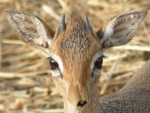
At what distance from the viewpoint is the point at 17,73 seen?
1053 cm

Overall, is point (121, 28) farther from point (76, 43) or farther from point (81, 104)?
point (81, 104)

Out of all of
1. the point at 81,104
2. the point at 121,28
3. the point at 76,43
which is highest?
the point at 76,43

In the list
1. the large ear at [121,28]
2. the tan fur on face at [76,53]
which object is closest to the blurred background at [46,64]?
the large ear at [121,28]

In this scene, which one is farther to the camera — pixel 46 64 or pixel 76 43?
pixel 46 64

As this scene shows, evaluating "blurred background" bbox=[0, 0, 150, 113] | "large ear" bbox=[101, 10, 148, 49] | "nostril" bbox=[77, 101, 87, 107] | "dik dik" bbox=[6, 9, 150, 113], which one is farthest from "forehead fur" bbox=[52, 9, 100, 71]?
"blurred background" bbox=[0, 0, 150, 113]

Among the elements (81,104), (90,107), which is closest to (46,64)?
(90,107)

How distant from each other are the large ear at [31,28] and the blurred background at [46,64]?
1865 mm

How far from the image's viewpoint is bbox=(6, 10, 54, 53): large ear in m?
6.95

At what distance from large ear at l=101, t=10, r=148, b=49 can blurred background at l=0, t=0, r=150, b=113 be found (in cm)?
203

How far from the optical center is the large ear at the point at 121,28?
698 centimetres

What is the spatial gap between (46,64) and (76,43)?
168 inches

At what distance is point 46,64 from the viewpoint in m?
10.7

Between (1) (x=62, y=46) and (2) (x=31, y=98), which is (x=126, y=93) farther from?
(2) (x=31, y=98)

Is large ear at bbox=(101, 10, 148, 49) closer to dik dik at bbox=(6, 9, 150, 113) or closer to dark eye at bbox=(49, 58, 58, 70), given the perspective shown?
dik dik at bbox=(6, 9, 150, 113)
